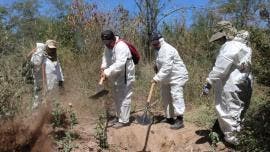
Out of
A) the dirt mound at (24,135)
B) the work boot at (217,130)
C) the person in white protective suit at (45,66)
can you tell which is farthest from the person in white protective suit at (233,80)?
the person in white protective suit at (45,66)

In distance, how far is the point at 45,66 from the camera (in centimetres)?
1079

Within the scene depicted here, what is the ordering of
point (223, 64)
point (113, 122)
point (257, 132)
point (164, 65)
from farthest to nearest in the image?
point (113, 122)
point (164, 65)
point (223, 64)
point (257, 132)

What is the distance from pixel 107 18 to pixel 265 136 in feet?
25.3

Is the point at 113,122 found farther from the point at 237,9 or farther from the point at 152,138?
the point at 237,9

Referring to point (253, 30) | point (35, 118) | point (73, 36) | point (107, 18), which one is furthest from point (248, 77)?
point (73, 36)

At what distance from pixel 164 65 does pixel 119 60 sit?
2.45 feet

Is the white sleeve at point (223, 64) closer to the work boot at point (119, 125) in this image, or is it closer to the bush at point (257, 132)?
the bush at point (257, 132)

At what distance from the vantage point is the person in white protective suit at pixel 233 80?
804 centimetres

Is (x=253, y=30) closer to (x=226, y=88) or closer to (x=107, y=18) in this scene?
(x=226, y=88)

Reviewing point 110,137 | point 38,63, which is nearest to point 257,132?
point 110,137

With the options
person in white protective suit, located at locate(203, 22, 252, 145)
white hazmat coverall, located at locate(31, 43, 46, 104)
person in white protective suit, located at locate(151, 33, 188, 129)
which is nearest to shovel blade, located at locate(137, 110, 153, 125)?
person in white protective suit, located at locate(151, 33, 188, 129)

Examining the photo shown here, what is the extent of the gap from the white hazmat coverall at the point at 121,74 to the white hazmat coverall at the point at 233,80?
1807 millimetres

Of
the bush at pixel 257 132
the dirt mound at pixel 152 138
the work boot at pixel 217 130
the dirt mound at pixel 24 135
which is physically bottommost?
the dirt mound at pixel 152 138

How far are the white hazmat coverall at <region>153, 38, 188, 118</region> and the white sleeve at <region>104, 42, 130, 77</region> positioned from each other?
559 millimetres
